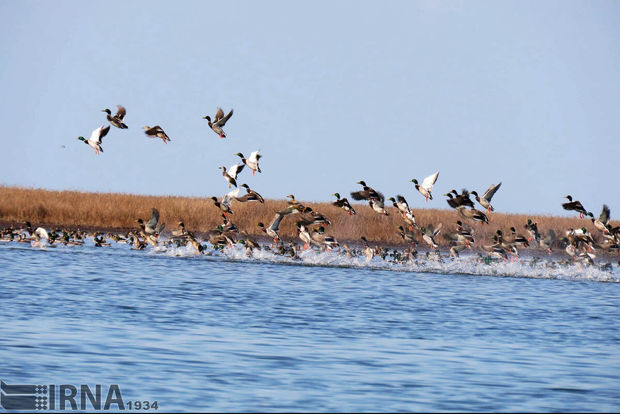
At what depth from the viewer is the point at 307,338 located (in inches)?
722

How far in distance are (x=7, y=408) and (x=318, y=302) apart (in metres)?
13.3

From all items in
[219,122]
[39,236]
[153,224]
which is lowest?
[39,236]

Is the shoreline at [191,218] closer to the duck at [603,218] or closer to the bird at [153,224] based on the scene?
the bird at [153,224]

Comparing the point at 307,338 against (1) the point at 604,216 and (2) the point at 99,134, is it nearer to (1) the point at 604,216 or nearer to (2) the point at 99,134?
(2) the point at 99,134

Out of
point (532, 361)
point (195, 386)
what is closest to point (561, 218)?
point (532, 361)

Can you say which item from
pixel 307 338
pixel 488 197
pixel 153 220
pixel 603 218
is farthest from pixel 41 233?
pixel 307 338

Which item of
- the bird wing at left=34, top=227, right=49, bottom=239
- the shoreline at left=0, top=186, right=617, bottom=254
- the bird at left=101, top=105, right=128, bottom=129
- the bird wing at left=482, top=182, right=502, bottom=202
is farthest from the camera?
the shoreline at left=0, top=186, right=617, bottom=254

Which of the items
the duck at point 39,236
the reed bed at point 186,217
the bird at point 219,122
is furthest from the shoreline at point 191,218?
the bird at point 219,122

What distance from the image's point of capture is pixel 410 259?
1500 inches

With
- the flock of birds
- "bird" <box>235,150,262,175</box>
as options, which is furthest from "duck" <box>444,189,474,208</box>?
"bird" <box>235,150,262,175</box>

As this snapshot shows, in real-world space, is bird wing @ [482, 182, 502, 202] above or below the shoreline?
above

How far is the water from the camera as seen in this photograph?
13555 mm

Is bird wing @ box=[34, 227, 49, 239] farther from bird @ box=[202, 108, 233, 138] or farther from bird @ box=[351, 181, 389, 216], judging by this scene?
bird @ box=[351, 181, 389, 216]

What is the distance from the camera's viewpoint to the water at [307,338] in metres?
13.6
